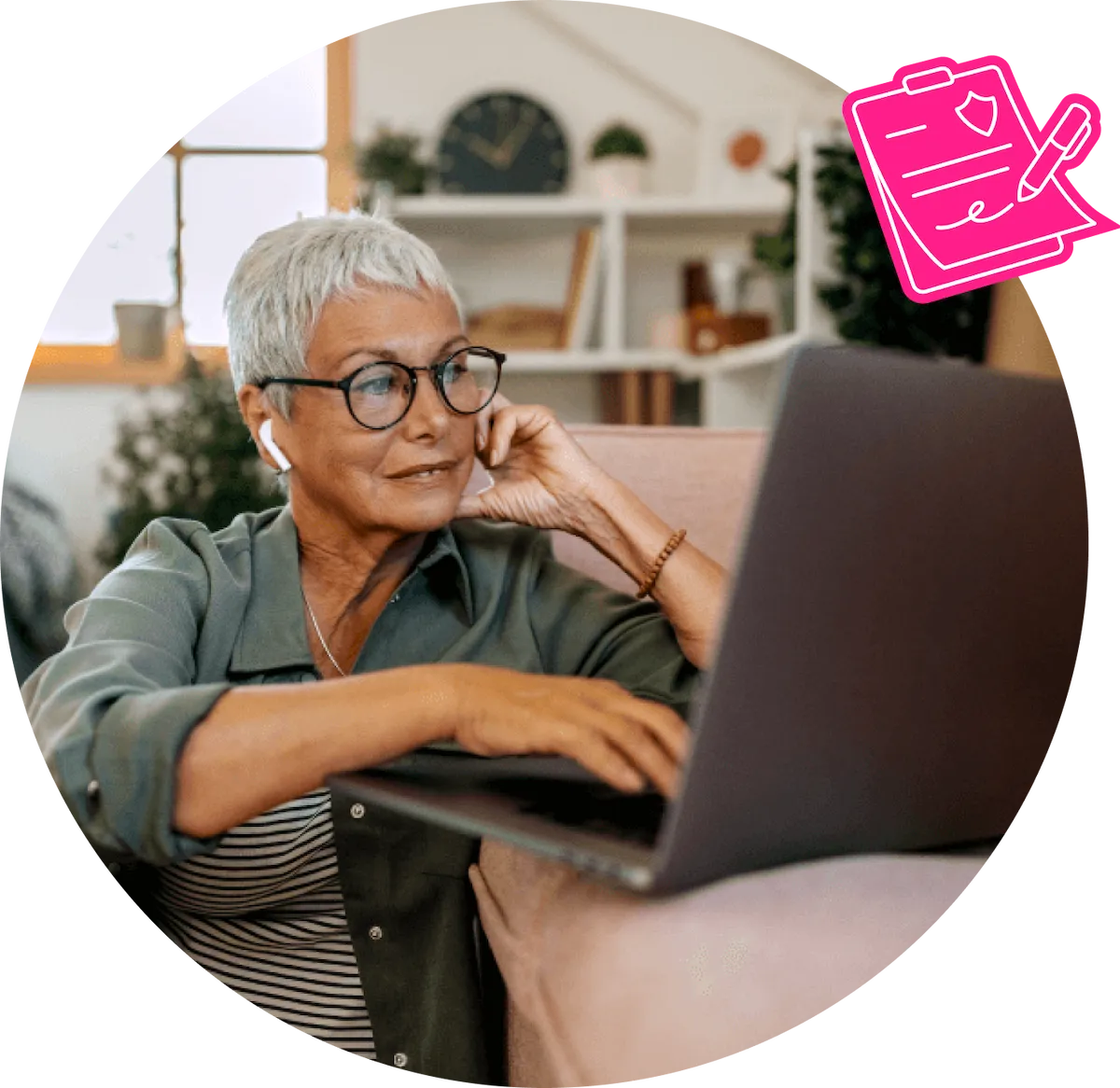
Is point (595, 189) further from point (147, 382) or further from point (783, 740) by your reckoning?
point (783, 740)

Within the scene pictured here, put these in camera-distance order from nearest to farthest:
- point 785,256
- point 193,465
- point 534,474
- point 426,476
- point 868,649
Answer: point 868,649 < point 426,476 < point 534,474 < point 785,256 < point 193,465

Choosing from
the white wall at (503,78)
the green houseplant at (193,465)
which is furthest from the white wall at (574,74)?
the green houseplant at (193,465)

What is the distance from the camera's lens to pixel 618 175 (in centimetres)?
347

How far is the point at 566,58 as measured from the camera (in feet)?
11.6

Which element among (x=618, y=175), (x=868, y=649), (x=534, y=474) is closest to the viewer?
(x=868, y=649)

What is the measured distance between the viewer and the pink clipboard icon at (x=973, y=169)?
900mm

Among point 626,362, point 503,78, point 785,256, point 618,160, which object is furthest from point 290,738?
point 503,78

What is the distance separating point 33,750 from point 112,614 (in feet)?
0.36

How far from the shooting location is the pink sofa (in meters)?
0.62

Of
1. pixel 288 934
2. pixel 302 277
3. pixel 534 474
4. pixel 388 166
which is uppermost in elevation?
pixel 388 166

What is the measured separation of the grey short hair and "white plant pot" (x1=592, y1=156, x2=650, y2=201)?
8.12 ft

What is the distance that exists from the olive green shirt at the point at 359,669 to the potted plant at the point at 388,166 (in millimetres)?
2365

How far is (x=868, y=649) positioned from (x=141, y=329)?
3.25m

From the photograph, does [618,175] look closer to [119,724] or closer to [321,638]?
[321,638]
